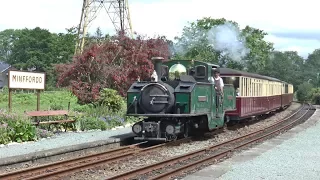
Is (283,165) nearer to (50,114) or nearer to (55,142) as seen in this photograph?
(55,142)

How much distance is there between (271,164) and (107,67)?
13015 millimetres

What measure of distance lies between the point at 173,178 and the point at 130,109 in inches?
207

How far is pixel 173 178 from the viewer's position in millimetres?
9141

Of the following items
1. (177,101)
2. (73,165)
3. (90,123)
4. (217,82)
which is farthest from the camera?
(90,123)

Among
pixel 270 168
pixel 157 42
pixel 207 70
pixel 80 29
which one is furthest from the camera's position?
pixel 80 29

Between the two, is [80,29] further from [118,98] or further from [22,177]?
[22,177]

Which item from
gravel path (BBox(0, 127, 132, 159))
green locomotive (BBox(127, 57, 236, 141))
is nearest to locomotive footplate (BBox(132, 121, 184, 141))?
green locomotive (BBox(127, 57, 236, 141))

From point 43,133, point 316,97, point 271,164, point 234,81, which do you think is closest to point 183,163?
point 271,164

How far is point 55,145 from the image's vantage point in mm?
12562

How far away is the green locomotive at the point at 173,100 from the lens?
13523 millimetres

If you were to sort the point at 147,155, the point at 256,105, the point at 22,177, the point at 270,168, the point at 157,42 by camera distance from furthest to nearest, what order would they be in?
the point at 157,42 → the point at 256,105 → the point at 147,155 → the point at 270,168 → the point at 22,177

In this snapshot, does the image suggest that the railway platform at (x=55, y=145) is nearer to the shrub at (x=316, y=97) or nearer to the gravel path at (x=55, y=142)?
the gravel path at (x=55, y=142)

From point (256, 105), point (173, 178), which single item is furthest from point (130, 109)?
point (256, 105)

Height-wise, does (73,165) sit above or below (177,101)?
below
